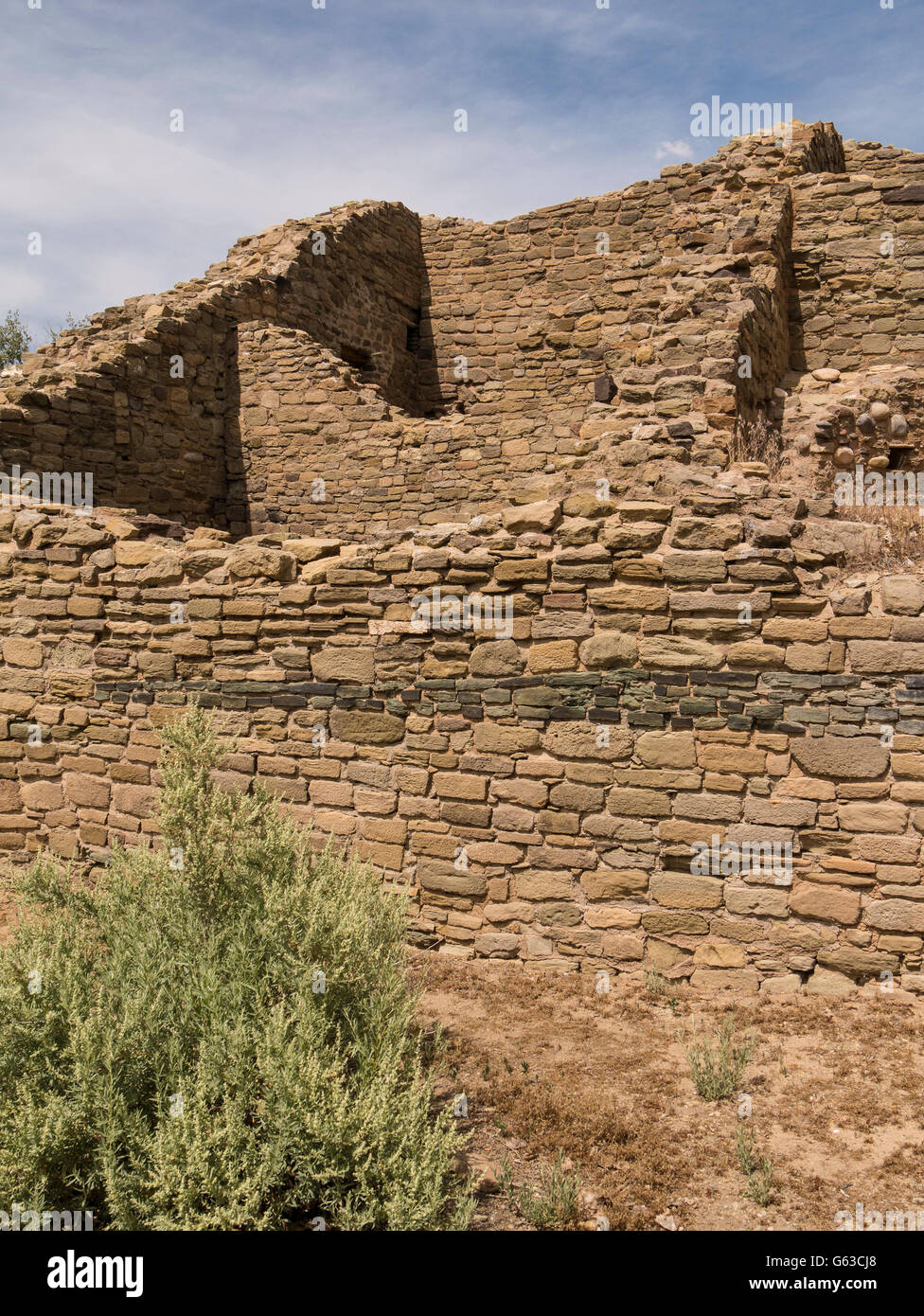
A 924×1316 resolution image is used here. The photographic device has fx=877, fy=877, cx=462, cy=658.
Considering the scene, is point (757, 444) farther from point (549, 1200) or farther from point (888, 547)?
point (549, 1200)

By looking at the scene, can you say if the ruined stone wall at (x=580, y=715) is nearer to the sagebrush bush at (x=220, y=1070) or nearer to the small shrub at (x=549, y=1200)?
the sagebrush bush at (x=220, y=1070)

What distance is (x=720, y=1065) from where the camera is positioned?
3918 mm

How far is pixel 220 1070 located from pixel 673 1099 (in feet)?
6.62

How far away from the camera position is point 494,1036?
4453 millimetres

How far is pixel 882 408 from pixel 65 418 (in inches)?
341

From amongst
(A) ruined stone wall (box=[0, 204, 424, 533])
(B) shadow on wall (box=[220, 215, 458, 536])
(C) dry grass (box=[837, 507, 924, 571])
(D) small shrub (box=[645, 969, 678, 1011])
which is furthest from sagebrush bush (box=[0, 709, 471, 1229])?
(B) shadow on wall (box=[220, 215, 458, 536])

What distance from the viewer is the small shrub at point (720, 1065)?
12.7 ft

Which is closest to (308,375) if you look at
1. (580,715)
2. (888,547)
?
(580,715)

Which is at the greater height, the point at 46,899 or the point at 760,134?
the point at 760,134

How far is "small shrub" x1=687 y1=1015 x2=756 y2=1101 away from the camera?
3861 mm

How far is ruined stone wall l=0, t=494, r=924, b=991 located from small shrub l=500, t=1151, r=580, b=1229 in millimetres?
1912

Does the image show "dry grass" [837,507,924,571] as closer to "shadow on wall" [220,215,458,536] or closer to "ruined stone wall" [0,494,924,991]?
"ruined stone wall" [0,494,924,991]

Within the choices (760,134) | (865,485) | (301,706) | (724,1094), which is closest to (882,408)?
(865,485)

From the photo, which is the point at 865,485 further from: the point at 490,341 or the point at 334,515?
the point at 490,341
